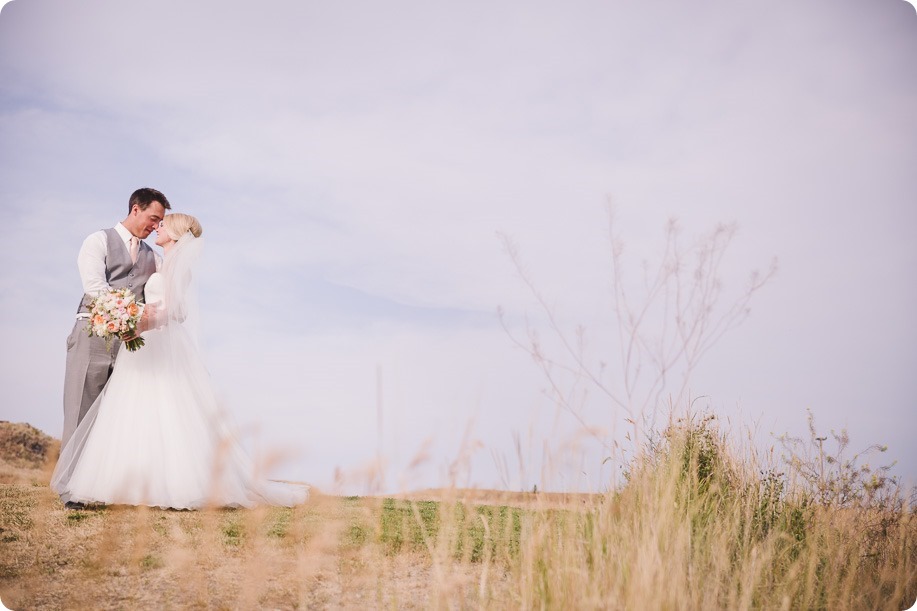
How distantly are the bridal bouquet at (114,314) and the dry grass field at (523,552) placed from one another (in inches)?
47.2

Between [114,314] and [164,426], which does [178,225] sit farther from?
[164,426]

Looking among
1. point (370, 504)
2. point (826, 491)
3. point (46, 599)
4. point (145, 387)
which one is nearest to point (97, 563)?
point (46, 599)

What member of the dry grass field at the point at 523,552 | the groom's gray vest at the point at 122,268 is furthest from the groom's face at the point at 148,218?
the dry grass field at the point at 523,552

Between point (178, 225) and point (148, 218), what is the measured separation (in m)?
0.28

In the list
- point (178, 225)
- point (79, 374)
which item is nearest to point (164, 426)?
point (79, 374)

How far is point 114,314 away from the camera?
623cm

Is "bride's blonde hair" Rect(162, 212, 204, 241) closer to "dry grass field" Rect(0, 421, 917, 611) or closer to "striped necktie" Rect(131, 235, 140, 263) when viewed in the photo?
"striped necktie" Rect(131, 235, 140, 263)

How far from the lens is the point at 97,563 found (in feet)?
16.2

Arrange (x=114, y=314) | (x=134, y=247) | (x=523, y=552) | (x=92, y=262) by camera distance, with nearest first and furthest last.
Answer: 1. (x=523, y=552)
2. (x=114, y=314)
3. (x=92, y=262)
4. (x=134, y=247)

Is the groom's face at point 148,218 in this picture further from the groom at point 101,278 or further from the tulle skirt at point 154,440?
the tulle skirt at point 154,440

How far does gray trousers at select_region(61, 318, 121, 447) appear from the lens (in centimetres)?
664

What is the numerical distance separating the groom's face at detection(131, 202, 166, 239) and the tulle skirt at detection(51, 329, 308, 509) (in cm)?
101

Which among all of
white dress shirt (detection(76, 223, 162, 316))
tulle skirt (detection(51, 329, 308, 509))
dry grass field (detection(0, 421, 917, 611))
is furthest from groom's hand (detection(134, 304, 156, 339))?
dry grass field (detection(0, 421, 917, 611))

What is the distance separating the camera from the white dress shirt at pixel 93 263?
21.5 ft
